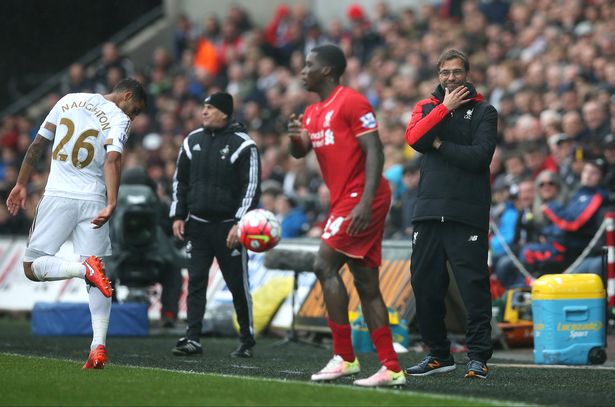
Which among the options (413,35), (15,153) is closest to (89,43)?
(15,153)

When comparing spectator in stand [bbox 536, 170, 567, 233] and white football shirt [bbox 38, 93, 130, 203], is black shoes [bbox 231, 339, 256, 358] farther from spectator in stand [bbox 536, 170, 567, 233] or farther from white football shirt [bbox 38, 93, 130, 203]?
spectator in stand [bbox 536, 170, 567, 233]

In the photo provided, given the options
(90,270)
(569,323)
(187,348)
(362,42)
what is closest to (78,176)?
(90,270)

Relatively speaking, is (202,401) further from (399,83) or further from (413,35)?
(413,35)

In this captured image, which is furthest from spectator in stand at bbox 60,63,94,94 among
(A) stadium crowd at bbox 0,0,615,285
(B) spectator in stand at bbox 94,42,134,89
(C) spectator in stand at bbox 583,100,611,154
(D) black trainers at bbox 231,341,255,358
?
(D) black trainers at bbox 231,341,255,358

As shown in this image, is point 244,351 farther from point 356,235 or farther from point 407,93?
point 407,93

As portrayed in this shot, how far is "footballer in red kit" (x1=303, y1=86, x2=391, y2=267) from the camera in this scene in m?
8.92

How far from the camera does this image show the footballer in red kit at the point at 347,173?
29.3ft

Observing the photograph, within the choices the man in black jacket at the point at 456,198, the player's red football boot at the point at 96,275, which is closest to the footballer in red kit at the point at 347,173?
the man in black jacket at the point at 456,198

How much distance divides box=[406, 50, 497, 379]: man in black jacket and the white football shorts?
2.54 meters

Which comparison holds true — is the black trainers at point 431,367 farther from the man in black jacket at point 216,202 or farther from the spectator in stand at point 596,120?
the spectator in stand at point 596,120

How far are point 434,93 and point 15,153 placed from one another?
59.5ft

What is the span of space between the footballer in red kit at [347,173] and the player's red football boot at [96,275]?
6.20ft

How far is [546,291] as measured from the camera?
11.6 metres

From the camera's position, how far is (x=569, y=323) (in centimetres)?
1157
